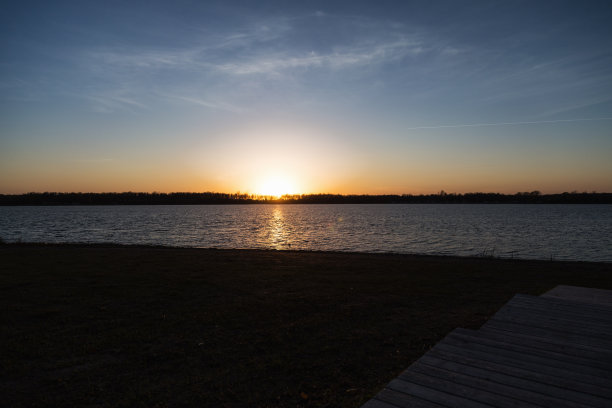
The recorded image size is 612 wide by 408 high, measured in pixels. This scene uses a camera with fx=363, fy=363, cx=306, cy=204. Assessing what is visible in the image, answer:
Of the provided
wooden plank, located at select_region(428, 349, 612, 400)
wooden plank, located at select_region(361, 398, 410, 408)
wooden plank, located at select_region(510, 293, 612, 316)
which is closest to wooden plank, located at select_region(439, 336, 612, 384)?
wooden plank, located at select_region(428, 349, 612, 400)

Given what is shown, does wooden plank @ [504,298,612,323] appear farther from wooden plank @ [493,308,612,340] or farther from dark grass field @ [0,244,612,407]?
dark grass field @ [0,244,612,407]

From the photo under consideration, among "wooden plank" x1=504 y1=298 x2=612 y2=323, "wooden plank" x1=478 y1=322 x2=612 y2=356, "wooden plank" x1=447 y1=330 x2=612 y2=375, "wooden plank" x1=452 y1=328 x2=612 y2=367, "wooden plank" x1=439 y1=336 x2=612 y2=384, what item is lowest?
"wooden plank" x1=504 y1=298 x2=612 y2=323

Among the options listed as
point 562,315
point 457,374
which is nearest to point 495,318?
point 562,315

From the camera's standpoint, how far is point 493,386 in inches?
174

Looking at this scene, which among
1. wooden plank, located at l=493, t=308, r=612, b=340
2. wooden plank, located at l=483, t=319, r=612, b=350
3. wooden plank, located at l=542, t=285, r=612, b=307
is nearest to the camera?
wooden plank, located at l=483, t=319, r=612, b=350

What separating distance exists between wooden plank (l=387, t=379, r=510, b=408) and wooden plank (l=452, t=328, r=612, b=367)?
229cm

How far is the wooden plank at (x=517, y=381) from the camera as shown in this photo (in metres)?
4.09

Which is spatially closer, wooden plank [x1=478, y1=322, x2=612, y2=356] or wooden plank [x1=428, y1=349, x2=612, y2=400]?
wooden plank [x1=428, y1=349, x2=612, y2=400]

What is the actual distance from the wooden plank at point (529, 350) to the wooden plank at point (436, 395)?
74.9 inches

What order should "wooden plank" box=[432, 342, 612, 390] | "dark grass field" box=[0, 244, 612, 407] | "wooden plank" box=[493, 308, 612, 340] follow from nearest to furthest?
"wooden plank" box=[432, 342, 612, 390] < "dark grass field" box=[0, 244, 612, 407] < "wooden plank" box=[493, 308, 612, 340]

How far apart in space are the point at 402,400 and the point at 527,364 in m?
2.21

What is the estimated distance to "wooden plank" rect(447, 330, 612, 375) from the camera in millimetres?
5102

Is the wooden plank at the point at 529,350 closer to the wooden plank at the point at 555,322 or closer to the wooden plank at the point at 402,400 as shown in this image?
the wooden plank at the point at 555,322

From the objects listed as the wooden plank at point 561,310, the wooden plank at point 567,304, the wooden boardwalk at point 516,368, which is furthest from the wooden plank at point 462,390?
the wooden plank at point 567,304
